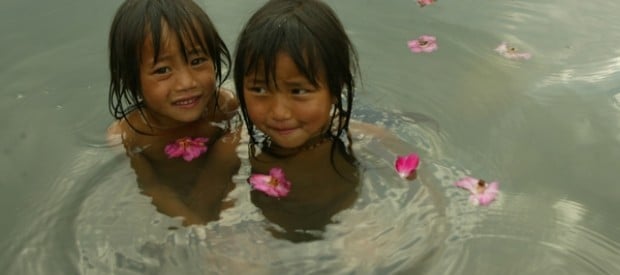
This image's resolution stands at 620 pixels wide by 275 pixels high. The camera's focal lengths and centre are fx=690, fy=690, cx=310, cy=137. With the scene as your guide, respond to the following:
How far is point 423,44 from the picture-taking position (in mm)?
3240

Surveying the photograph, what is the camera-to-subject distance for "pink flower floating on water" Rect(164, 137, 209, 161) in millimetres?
2492

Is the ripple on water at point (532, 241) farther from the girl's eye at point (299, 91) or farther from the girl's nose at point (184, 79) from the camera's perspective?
the girl's nose at point (184, 79)

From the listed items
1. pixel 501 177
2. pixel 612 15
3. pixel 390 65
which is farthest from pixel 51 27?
pixel 612 15

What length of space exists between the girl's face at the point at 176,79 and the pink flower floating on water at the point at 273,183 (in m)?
0.32

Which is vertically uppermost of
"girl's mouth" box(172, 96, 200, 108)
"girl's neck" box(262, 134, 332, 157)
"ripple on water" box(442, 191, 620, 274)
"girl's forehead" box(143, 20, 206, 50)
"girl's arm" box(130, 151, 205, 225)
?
"girl's forehead" box(143, 20, 206, 50)

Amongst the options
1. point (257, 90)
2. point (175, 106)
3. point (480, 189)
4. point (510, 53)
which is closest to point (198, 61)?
point (175, 106)

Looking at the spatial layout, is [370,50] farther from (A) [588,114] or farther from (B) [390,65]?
(A) [588,114]

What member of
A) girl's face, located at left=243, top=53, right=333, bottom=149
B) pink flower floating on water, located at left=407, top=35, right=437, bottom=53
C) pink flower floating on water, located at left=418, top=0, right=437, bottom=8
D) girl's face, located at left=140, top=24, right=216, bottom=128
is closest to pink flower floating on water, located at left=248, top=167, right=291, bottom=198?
girl's face, located at left=243, top=53, right=333, bottom=149

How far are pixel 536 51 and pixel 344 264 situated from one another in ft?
5.35

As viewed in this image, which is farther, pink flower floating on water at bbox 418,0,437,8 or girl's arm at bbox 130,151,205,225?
pink flower floating on water at bbox 418,0,437,8

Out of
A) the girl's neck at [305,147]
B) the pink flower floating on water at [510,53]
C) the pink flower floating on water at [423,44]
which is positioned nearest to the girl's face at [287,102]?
the girl's neck at [305,147]

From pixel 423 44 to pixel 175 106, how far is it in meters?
1.36

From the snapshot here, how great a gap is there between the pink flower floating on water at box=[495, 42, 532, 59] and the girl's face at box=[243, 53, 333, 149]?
131cm

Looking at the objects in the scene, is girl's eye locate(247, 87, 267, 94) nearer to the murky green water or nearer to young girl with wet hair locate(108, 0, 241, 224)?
young girl with wet hair locate(108, 0, 241, 224)
